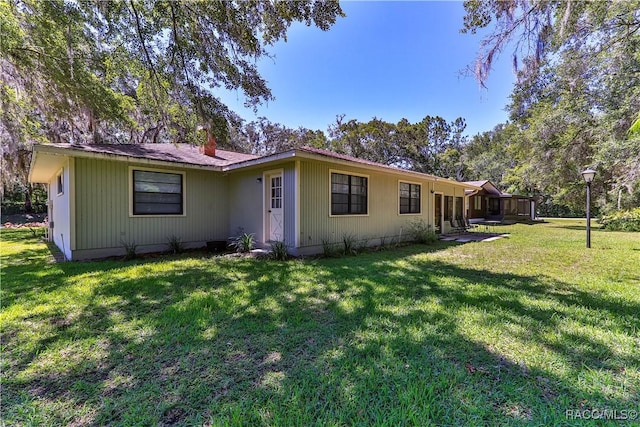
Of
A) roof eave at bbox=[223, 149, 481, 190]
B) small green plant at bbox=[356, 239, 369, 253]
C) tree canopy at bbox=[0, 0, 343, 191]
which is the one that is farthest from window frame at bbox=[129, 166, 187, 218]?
small green plant at bbox=[356, 239, 369, 253]

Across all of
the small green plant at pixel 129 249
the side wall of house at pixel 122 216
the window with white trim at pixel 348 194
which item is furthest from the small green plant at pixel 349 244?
the small green plant at pixel 129 249

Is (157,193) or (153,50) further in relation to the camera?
(157,193)

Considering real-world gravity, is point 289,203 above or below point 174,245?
above

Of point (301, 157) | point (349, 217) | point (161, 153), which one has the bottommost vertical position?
point (349, 217)

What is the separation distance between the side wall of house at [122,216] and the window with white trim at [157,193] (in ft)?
0.44

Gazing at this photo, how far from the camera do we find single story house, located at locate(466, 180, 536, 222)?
22.5m

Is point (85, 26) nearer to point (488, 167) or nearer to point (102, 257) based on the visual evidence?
point (102, 257)

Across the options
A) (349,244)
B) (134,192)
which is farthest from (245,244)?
(134,192)

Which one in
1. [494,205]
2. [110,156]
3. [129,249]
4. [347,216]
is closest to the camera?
[110,156]

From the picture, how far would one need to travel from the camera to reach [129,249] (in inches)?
273

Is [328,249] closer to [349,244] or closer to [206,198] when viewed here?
[349,244]

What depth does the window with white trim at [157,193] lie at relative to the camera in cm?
748

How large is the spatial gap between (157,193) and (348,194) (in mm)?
5225

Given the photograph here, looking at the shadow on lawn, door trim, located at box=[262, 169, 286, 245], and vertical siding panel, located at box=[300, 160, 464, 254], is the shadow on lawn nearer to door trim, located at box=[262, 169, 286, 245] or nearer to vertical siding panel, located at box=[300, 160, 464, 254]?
vertical siding panel, located at box=[300, 160, 464, 254]
